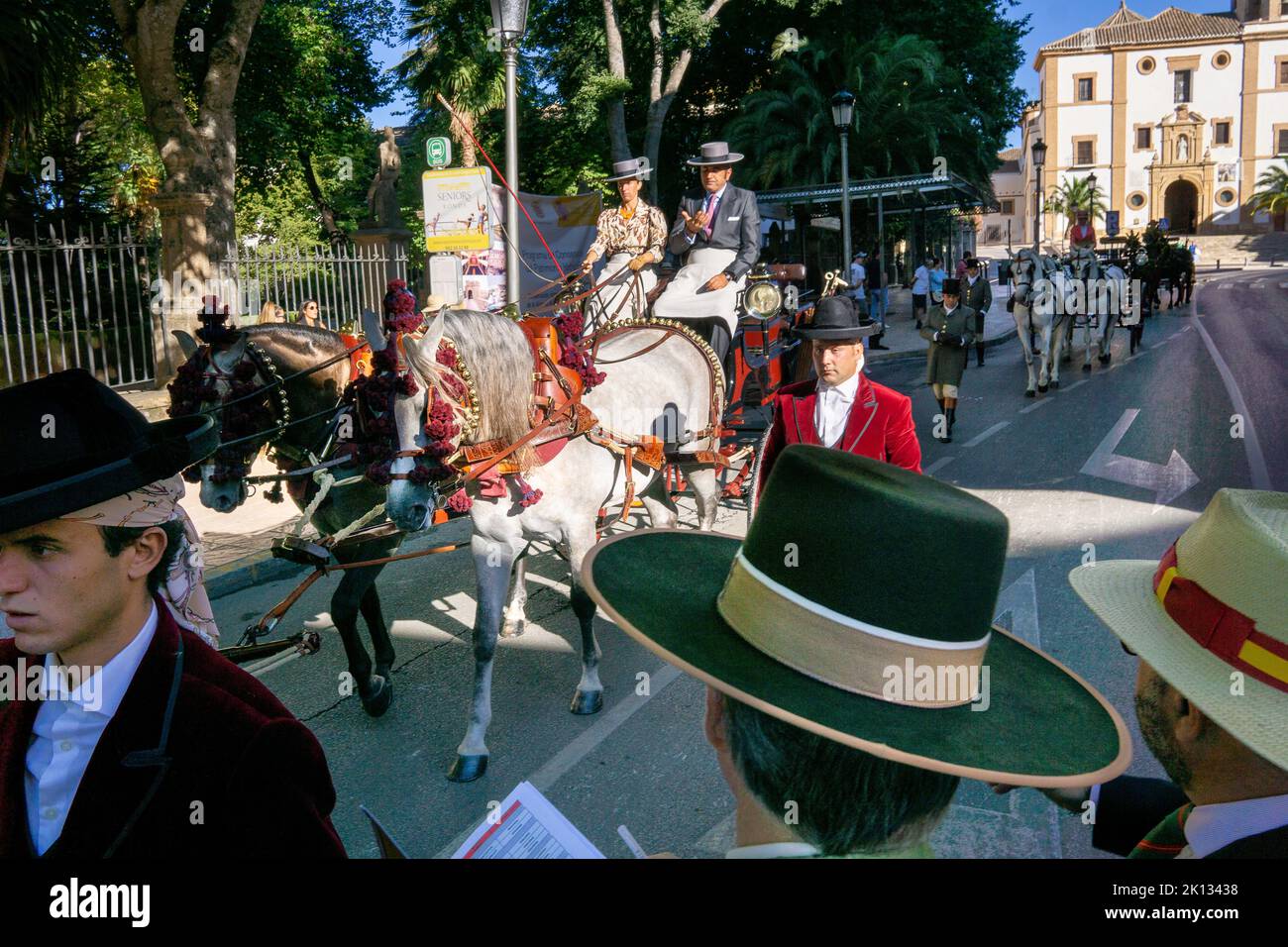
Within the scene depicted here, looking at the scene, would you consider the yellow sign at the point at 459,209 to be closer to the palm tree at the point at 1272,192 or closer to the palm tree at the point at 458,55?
the palm tree at the point at 458,55

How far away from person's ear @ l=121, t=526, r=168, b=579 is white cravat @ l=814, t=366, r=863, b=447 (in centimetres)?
331

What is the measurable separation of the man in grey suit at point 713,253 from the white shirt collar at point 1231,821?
249 inches

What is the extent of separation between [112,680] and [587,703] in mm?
3689

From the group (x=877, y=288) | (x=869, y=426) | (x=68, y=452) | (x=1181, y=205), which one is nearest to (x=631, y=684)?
(x=869, y=426)

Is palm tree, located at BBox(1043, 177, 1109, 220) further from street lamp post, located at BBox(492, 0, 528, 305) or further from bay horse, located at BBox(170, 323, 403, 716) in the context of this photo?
bay horse, located at BBox(170, 323, 403, 716)

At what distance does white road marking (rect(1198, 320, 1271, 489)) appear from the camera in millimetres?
10164

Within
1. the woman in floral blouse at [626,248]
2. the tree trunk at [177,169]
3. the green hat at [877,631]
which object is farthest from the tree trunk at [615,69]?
the green hat at [877,631]

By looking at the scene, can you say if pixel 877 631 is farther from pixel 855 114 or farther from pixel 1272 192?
pixel 1272 192

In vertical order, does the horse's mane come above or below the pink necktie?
below

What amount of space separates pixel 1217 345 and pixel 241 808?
82.1ft

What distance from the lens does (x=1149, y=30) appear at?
79.9 metres

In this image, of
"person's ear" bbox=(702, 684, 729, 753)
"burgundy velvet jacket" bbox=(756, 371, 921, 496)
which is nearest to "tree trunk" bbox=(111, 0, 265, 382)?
"burgundy velvet jacket" bbox=(756, 371, 921, 496)

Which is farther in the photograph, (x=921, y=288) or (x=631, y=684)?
(x=921, y=288)

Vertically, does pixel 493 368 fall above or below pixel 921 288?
below
